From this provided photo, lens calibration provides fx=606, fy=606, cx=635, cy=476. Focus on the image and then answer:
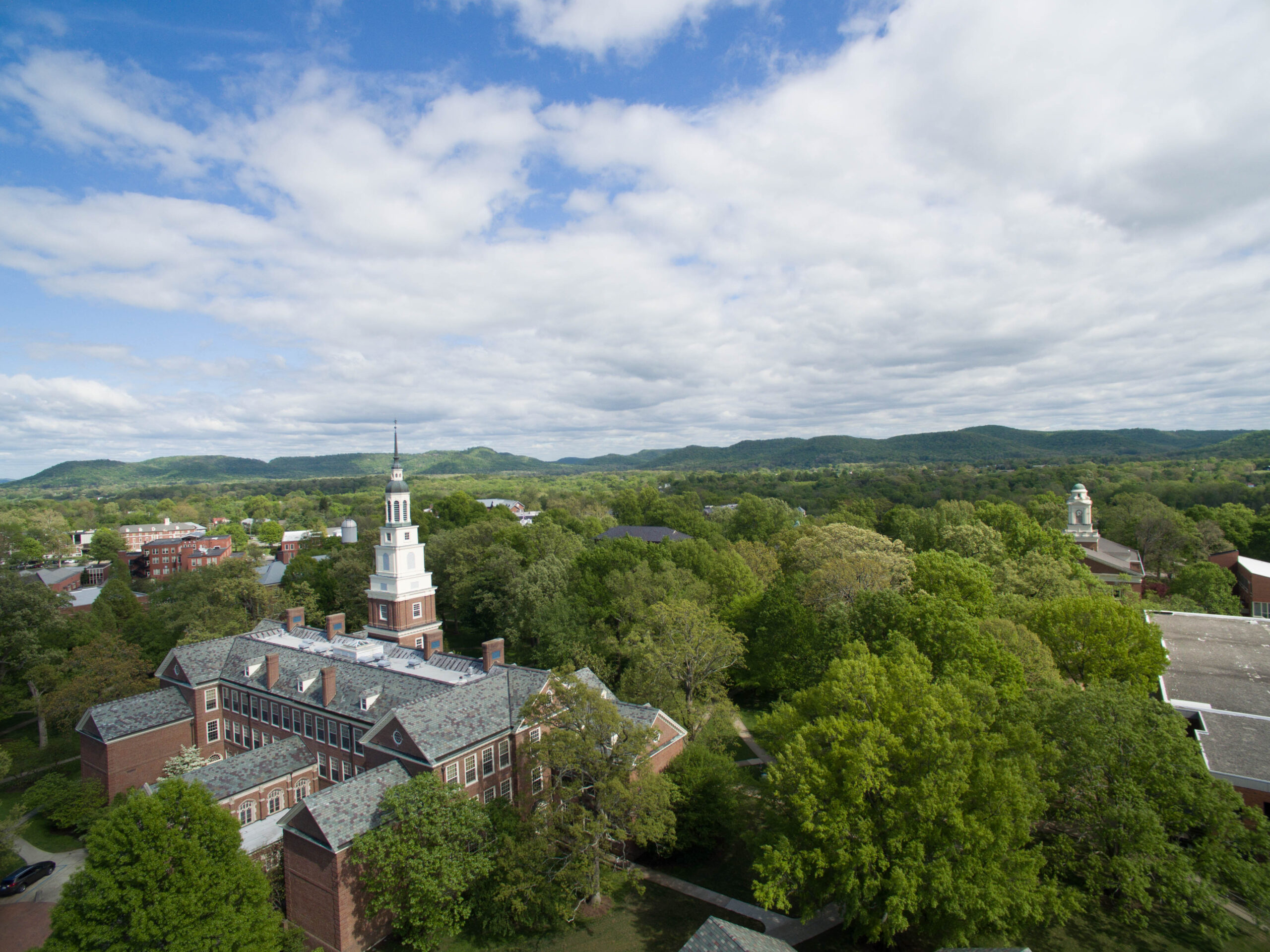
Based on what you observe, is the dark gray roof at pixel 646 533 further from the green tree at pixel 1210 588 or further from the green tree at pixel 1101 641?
the green tree at pixel 1210 588

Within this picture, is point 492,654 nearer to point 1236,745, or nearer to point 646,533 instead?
point 1236,745

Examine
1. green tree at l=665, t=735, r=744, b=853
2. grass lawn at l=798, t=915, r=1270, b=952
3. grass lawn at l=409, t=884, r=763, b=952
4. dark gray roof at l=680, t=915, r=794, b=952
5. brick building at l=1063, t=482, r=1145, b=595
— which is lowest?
grass lawn at l=409, t=884, r=763, b=952

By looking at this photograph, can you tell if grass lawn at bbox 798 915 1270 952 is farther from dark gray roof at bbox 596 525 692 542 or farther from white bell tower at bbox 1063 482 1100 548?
white bell tower at bbox 1063 482 1100 548

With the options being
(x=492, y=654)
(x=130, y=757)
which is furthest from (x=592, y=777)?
(x=130, y=757)

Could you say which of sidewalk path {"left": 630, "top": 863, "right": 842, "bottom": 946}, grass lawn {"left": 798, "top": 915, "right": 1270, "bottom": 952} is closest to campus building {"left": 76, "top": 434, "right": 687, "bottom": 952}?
sidewalk path {"left": 630, "top": 863, "right": 842, "bottom": 946}

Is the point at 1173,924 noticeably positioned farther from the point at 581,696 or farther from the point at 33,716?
the point at 33,716

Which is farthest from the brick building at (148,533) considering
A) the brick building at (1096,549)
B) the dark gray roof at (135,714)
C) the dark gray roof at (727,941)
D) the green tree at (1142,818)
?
the brick building at (1096,549)

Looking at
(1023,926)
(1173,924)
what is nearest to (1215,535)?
(1173,924)
